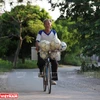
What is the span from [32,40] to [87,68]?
21.3m

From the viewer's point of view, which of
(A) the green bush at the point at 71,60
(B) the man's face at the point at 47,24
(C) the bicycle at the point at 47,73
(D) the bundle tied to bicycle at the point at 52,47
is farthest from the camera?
(A) the green bush at the point at 71,60

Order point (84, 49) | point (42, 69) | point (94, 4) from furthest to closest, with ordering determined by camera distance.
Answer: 1. point (84, 49)
2. point (94, 4)
3. point (42, 69)

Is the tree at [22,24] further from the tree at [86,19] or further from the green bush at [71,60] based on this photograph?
the tree at [86,19]

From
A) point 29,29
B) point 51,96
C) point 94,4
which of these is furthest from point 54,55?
point 29,29

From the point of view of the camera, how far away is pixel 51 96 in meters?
8.91

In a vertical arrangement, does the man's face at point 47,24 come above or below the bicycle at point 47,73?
above

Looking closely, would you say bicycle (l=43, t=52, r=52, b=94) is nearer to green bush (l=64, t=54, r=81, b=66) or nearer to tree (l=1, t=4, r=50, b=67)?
tree (l=1, t=4, r=50, b=67)

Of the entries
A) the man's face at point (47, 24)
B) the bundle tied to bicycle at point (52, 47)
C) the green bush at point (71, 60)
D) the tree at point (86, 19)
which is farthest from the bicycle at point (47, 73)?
the green bush at point (71, 60)

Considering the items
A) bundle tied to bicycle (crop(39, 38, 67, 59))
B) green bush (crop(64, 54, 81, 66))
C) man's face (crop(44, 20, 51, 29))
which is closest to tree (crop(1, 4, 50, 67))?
green bush (crop(64, 54, 81, 66))

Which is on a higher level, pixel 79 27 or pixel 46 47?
pixel 79 27

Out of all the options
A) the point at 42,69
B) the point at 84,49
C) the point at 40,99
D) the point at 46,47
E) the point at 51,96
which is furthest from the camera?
the point at 84,49

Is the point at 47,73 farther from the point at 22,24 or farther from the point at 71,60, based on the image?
the point at 71,60

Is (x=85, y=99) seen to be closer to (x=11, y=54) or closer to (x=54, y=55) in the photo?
(x=54, y=55)

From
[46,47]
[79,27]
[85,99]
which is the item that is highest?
[79,27]
